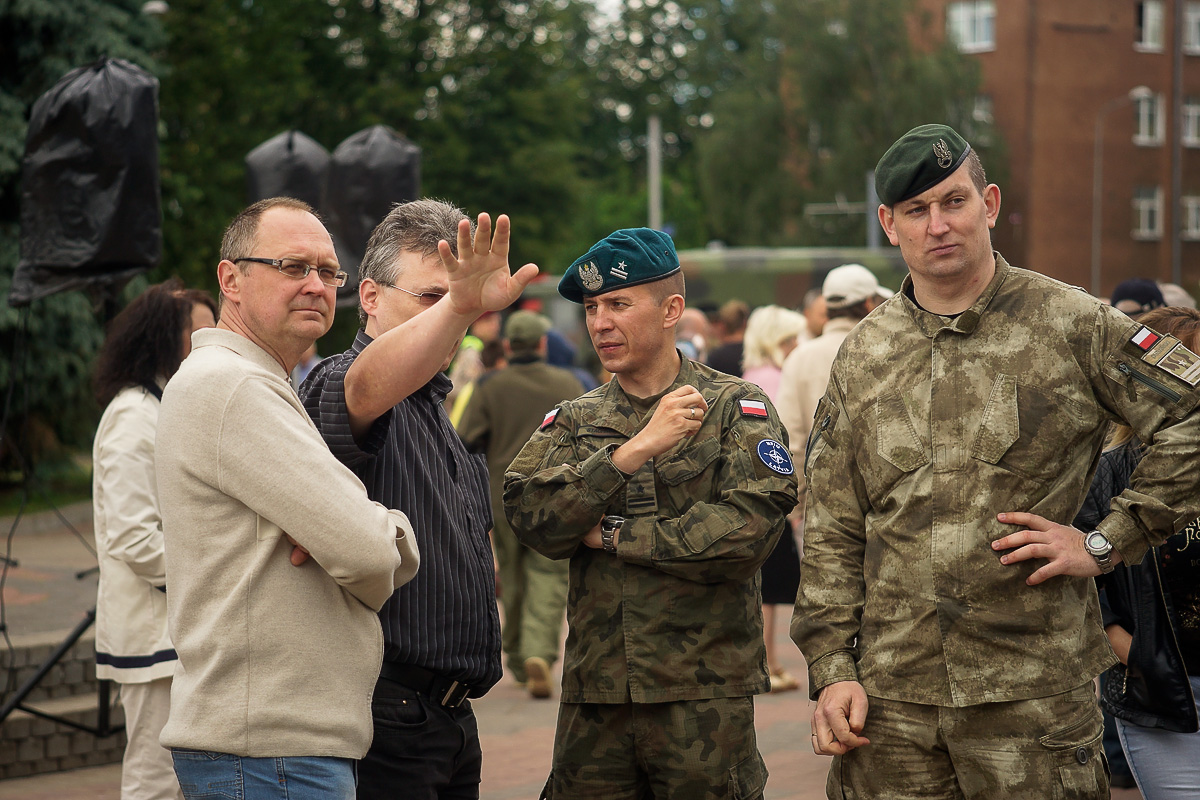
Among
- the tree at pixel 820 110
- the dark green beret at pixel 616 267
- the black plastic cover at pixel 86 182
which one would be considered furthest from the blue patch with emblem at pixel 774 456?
the tree at pixel 820 110

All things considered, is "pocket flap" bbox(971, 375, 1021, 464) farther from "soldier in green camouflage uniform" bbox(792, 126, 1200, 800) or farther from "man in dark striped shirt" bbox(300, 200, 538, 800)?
"man in dark striped shirt" bbox(300, 200, 538, 800)

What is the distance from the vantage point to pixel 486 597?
329cm

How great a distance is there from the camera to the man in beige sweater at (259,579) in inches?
100

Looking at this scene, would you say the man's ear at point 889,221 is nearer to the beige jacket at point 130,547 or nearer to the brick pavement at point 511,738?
the beige jacket at point 130,547

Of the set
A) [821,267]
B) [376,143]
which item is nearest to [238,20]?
[821,267]

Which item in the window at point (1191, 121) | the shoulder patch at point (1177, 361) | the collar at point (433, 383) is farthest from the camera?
the window at point (1191, 121)

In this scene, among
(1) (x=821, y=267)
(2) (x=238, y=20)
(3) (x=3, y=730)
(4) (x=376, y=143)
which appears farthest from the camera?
(1) (x=821, y=267)

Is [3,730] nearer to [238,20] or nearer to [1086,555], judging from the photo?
[1086,555]

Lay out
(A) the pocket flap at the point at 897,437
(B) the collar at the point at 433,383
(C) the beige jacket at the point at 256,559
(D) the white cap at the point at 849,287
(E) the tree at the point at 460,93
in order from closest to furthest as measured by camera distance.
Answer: (C) the beige jacket at the point at 256,559
(A) the pocket flap at the point at 897,437
(B) the collar at the point at 433,383
(D) the white cap at the point at 849,287
(E) the tree at the point at 460,93

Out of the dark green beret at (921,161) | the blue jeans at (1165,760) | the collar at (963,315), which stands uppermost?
the dark green beret at (921,161)

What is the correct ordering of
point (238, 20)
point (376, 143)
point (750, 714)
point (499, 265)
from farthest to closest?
point (238, 20) < point (376, 143) < point (750, 714) < point (499, 265)

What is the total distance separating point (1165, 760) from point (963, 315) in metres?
1.44

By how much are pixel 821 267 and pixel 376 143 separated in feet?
71.2

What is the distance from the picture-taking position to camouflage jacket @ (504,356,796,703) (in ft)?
10.9
